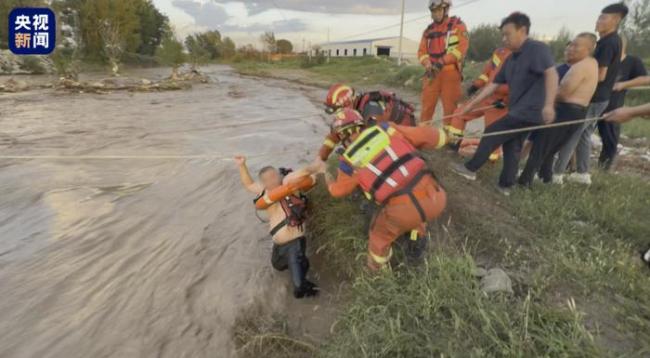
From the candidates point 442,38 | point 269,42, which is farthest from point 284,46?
point 442,38

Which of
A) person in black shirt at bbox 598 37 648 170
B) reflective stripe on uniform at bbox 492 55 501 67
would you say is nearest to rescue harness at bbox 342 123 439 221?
reflective stripe on uniform at bbox 492 55 501 67

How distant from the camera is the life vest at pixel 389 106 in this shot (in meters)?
3.91

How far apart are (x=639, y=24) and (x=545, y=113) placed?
28716 millimetres

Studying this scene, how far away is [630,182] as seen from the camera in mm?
5023

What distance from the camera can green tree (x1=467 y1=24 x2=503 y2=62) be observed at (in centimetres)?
3319

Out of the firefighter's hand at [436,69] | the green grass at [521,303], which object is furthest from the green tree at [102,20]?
the green grass at [521,303]

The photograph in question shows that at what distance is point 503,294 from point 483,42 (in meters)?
36.1

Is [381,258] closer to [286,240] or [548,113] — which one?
[286,240]

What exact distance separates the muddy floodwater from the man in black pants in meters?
2.92

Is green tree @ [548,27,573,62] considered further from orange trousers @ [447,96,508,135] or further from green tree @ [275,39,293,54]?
green tree @ [275,39,293,54]

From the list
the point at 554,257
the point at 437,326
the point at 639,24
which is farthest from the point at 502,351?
the point at 639,24

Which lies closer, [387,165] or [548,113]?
[387,165]

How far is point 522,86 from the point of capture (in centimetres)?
402

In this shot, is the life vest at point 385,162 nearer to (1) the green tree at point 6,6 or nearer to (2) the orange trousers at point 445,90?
(2) the orange trousers at point 445,90
